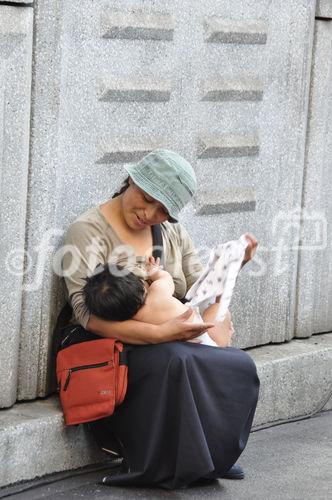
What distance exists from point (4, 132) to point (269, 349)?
206 centimetres

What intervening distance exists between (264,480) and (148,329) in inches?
33.4

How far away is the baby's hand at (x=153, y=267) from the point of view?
4801 millimetres

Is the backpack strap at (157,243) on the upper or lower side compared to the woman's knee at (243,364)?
upper

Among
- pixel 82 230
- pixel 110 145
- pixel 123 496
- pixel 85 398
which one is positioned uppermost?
pixel 110 145

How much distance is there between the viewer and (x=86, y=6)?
4824mm

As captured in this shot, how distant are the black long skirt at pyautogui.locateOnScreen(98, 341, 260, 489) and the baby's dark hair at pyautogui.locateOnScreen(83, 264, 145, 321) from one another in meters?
0.17

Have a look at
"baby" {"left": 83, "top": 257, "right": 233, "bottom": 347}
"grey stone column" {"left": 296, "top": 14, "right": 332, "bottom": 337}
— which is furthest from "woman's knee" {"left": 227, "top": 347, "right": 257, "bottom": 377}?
"grey stone column" {"left": 296, "top": 14, "right": 332, "bottom": 337}

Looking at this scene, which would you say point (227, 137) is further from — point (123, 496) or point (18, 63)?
point (123, 496)

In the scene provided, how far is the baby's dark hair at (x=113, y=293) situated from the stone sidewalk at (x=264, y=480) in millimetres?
652

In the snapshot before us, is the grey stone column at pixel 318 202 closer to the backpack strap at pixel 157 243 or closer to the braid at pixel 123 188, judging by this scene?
the backpack strap at pixel 157 243

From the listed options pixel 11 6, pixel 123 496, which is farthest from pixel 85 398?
pixel 11 6

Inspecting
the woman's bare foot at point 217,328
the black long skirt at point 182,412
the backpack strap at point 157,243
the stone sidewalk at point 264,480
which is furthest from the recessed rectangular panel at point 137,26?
the stone sidewalk at point 264,480

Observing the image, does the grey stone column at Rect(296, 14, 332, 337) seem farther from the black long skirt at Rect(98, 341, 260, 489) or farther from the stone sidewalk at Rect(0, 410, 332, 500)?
the black long skirt at Rect(98, 341, 260, 489)

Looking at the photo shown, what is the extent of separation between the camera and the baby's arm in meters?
4.72
